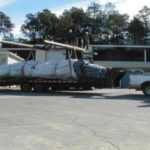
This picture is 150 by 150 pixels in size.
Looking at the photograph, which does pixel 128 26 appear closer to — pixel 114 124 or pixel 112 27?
pixel 112 27

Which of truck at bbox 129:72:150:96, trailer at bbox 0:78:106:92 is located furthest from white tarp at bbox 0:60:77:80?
truck at bbox 129:72:150:96

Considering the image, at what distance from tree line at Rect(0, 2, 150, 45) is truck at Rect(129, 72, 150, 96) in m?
49.5

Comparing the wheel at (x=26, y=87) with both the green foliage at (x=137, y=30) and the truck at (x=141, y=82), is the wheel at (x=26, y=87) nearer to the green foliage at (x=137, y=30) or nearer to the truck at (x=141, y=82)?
the truck at (x=141, y=82)

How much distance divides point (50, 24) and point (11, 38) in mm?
15280

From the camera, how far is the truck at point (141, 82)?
17234 millimetres

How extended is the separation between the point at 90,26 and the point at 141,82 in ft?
189

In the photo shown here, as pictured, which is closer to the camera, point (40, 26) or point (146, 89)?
point (146, 89)

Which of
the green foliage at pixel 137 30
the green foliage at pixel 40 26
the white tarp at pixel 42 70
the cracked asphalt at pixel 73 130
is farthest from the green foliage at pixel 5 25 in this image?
the cracked asphalt at pixel 73 130

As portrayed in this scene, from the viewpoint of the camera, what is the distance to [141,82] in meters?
→ 17.3

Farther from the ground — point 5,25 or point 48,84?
point 5,25

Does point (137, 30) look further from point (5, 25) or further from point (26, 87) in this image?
point (26, 87)

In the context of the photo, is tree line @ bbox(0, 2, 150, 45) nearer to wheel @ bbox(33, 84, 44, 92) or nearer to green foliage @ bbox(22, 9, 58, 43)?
green foliage @ bbox(22, 9, 58, 43)

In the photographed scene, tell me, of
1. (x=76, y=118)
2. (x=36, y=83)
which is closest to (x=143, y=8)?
(x=36, y=83)

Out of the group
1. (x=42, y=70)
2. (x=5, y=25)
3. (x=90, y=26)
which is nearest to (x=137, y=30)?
(x=90, y=26)
